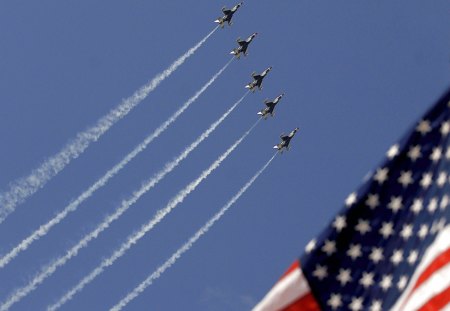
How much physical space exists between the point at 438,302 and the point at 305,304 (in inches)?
119

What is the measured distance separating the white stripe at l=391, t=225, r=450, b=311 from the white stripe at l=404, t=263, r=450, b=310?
30 centimetres

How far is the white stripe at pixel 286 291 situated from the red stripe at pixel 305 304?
0.23 feet

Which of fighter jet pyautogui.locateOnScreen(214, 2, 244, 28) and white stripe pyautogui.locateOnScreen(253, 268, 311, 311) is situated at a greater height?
fighter jet pyautogui.locateOnScreen(214, 2, 244, 28)

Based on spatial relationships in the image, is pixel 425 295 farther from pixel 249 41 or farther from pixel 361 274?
pixel 249 41

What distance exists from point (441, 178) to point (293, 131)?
123 metres

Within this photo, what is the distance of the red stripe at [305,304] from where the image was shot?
20469mm

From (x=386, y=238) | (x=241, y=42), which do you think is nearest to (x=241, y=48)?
(x=241, y=42)

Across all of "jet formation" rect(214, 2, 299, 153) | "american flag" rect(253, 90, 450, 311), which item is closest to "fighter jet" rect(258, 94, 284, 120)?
"jet formation" rect(214, 2, 299, 153)

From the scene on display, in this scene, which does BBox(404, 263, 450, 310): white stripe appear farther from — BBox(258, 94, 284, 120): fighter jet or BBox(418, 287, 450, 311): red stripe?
BBox(258, 94, 284, 120): fighter jet

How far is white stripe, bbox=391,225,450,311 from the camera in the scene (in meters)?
19.6

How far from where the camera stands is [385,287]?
20.2 metres

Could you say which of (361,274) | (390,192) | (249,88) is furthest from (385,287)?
(249,88)

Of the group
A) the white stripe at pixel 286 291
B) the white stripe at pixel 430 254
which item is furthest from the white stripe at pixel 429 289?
the white stripe at pixel 286 291

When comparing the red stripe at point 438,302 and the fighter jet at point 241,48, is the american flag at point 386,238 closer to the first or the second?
the red stripe at point 438,302
